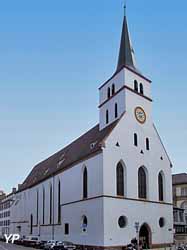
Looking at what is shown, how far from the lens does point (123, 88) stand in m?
46.3

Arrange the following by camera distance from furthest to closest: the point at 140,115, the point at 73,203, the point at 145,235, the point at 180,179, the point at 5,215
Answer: the point at 5,215 → the point at 180,179 → the point at 73,203 → the point at 140,115 → the point at 145,235

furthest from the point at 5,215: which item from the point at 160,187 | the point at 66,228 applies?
the point at 160,187

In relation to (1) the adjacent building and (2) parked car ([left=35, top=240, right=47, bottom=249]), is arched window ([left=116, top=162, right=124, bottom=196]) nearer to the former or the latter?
(2) parked car ([left=35, top=240, right=47, bottom=249])

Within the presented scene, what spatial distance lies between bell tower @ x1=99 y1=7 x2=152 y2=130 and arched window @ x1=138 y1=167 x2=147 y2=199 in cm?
730

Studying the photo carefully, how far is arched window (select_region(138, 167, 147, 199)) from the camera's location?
45241 mm

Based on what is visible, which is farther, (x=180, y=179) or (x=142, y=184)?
(x=180, y=179)

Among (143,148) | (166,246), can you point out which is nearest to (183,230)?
(166,246)

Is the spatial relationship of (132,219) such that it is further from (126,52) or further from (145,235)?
(126,52)

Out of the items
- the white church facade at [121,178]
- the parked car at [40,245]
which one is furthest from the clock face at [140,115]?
the parked car at [40,245]

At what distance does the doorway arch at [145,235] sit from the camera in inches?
1741

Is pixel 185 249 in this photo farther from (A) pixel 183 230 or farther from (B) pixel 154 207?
(A) pixel 183 230

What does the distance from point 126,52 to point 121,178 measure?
58.2 feet

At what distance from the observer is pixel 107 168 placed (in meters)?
41.7

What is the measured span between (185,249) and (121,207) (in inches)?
328
